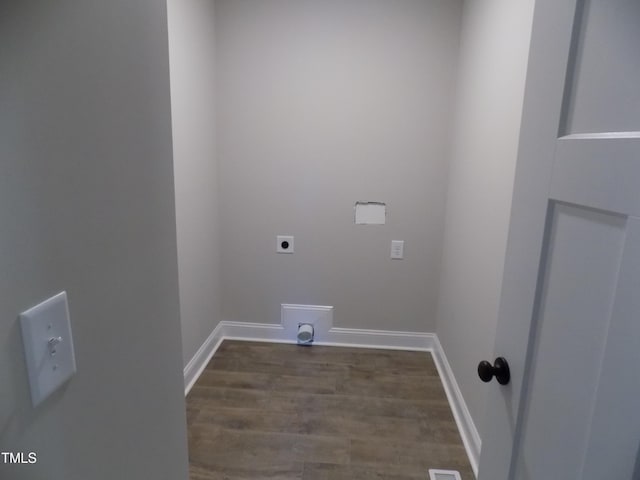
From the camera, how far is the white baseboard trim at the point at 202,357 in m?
2.20

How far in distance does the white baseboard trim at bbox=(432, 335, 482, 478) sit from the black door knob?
3.26ft

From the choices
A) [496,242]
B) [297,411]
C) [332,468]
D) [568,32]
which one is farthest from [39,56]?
[297,411]

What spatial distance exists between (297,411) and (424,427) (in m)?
0.68

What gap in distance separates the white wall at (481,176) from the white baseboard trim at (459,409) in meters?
0.06

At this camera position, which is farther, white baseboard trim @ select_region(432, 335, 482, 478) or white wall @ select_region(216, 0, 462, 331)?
white wall @ select_region(216, 0, 462, 331)

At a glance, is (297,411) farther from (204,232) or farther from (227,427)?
(204,232)

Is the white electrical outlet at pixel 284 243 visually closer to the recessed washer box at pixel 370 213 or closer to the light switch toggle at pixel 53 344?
the recessed washer box at pixel 370 213

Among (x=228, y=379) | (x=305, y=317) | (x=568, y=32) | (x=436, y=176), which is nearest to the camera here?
(x=568, y=32)

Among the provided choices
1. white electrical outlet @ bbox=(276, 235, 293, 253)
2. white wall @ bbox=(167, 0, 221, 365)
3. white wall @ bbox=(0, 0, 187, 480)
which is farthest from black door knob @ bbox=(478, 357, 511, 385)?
white electrical outlet @ bbox=(276, 235, 293, 253)

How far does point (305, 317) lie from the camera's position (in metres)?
2.72

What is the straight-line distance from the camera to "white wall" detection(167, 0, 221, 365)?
1.92 metres

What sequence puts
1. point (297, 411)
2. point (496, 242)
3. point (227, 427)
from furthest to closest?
point (297, 411) < point (227, 427) < point (496, 242)

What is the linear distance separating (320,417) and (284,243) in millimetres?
1172

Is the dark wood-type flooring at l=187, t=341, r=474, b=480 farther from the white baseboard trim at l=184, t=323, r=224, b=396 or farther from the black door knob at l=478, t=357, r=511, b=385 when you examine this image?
the black door knob at l=478, t=357, r=511, b=385
